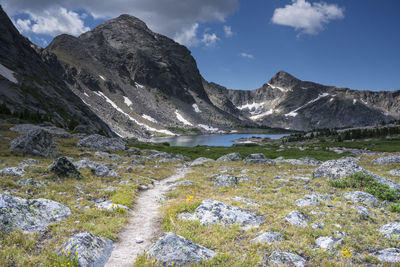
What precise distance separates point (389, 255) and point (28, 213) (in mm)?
13424

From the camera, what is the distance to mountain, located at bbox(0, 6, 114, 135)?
9530 centimetres

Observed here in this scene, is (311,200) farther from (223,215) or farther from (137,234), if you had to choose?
(137,234)

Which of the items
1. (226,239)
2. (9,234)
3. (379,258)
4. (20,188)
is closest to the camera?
(379,258)

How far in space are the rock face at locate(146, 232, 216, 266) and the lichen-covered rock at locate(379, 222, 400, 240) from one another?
266 inches

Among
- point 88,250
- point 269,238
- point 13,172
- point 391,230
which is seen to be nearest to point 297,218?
point 269,238

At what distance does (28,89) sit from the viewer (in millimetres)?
108812

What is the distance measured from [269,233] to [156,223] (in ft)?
17.3

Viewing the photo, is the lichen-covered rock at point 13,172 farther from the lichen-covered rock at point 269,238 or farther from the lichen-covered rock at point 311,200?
the lichen-covered rock at point 311,200

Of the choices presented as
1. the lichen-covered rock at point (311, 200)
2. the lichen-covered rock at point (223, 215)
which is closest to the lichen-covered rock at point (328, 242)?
the lichen-covered rock at point (223, 215)

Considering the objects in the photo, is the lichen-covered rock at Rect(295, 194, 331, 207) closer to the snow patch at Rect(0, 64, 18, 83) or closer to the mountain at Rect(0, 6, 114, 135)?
the mountain at Rect(0, 6, 114, 135)

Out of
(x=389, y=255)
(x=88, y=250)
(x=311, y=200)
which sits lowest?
(x=88, y=250)

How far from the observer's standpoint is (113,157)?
33.7 metres

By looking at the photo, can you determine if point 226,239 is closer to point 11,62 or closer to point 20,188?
point 20,188

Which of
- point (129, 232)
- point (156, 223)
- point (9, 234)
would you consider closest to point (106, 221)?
point (129, 232)
